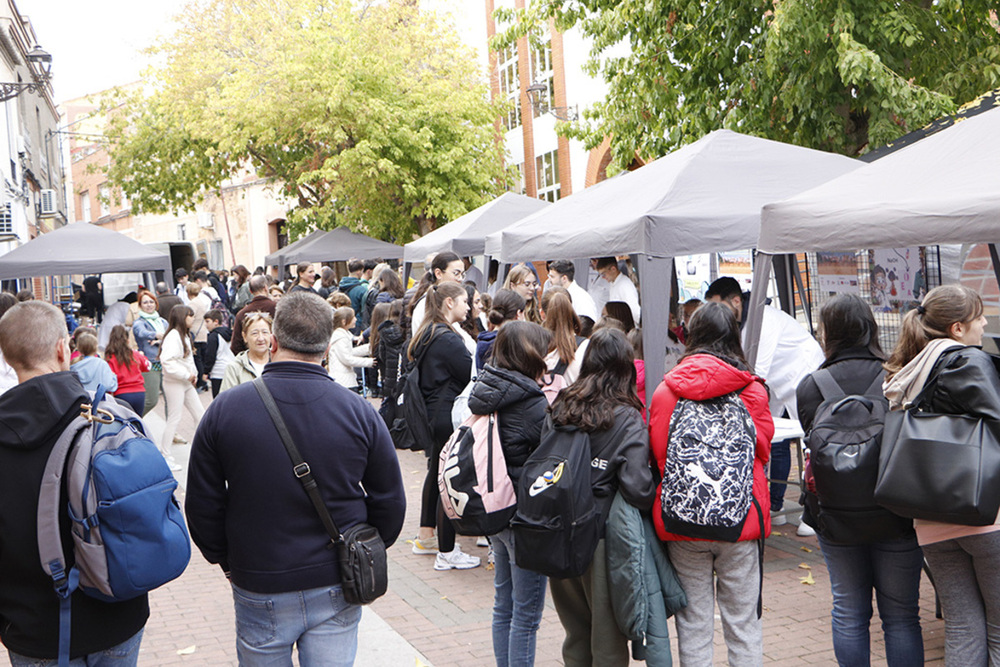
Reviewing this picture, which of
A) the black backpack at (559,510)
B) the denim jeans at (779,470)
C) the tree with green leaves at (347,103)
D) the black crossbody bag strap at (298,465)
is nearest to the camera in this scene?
the black crossbody bag strap at (298,465)

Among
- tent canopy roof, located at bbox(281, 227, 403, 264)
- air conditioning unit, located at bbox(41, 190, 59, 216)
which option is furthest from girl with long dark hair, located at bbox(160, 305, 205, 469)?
air conditioning unit, located at bbox(41, 190, 59, 216)

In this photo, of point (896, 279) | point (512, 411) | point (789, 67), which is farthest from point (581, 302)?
point (512, 411)

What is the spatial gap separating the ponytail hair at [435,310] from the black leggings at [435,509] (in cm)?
63

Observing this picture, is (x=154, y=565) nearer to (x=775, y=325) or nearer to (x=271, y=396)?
(x=271, y=396)

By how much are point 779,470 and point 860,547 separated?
133 inches

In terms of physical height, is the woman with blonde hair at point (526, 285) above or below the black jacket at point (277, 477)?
above

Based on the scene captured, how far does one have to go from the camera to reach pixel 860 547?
4.04m

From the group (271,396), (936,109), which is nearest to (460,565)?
(271,396)

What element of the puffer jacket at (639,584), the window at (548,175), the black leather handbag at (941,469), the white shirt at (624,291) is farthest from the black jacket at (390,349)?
the window at (548,175)

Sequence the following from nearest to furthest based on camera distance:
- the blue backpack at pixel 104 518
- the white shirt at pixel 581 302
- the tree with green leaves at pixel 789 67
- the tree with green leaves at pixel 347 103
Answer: the blue backpack at pixel 104 518 → the white shirt at pixel 581 302 → the tree with green leaves at pixel 789 67 → the tree with green leaves at pixel 347 103

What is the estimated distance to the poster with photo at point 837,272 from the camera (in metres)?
8.83

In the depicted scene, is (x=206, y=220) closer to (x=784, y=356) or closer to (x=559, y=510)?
(x=784, y=356)

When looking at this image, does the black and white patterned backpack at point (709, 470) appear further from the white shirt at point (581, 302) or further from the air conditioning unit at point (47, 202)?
the air conditioning unit at point (47, 202)

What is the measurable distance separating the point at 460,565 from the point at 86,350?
12.2 ft
